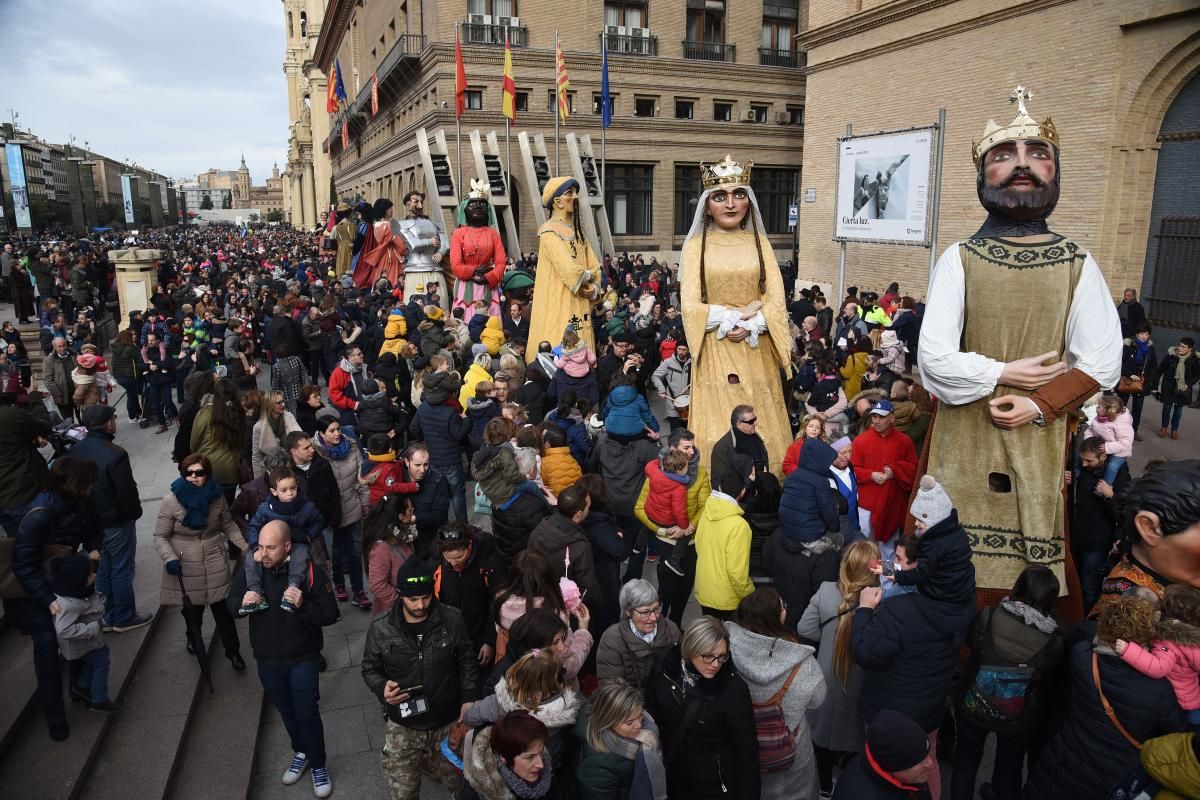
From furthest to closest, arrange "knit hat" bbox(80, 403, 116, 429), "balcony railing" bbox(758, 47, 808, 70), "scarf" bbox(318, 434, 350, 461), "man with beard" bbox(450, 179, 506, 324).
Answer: "balcony railing" bbox(758, 47, 808, 70)
"man with beard" bbox(450, 179, 506, 324)
"scarf" bbox(318, 434, 350, 461)
"knit hat" bbox(80, 403, 116, 429)

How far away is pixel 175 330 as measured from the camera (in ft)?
37.4

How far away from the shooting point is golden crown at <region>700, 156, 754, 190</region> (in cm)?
646

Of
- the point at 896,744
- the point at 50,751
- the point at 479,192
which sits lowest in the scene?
the point at 50,751

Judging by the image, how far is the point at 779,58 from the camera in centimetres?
3092

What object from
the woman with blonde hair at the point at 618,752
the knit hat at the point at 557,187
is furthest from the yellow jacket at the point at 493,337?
the woman with blonde hair at the point at 618,752

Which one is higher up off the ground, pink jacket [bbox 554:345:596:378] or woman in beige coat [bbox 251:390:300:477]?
pink jacket [bbox 554:345:596:378]

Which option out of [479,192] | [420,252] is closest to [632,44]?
[420,252]

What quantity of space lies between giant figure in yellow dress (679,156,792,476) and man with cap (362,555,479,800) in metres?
3.21

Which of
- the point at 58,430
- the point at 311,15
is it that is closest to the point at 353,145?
the point at 311,15

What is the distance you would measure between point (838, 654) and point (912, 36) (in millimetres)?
15875

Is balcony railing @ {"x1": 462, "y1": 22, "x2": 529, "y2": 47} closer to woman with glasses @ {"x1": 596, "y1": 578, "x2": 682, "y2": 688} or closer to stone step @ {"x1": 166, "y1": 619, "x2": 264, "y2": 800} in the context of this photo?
stone step @ {"x1": 166, "y1": 619, "x2": 264, "y2": 800}

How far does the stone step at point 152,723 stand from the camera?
441 cm

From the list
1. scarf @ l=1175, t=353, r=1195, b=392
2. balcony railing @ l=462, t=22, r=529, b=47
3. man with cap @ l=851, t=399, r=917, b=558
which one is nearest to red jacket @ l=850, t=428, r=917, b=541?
man with cap @ l=851, t=399, r=917, b=558

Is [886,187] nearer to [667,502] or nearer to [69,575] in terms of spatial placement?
[667,502]
